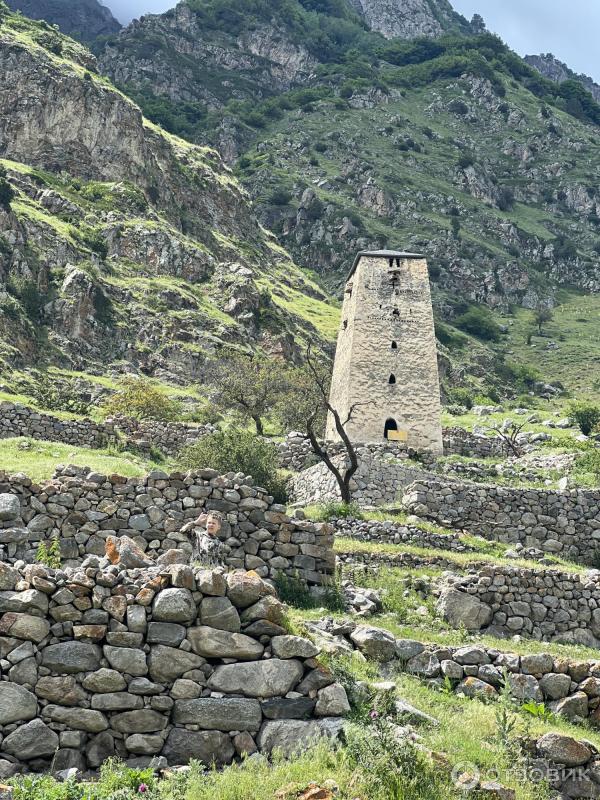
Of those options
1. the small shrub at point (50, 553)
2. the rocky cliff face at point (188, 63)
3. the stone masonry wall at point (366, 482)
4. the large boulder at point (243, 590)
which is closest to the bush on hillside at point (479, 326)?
the stone masonry wall at point (366, 482)

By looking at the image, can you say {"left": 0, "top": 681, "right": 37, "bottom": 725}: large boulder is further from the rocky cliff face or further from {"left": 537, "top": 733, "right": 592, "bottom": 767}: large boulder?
the rocky cliff face

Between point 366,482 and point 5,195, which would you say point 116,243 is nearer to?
point 5,195

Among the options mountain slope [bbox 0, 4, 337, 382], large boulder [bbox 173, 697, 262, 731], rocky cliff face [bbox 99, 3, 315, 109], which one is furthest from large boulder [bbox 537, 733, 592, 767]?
rocky cliff face [bbox 99, 3, 315, 109]

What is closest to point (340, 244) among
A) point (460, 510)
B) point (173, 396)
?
point (173, 396)

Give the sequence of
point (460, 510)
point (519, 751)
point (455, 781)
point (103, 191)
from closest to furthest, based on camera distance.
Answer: point (455, 781)
point (519, 751)
point (460, 510)
point (103, 191)

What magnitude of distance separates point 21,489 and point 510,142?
579 ft

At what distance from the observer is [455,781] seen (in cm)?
659

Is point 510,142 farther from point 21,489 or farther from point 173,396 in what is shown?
point 21,489

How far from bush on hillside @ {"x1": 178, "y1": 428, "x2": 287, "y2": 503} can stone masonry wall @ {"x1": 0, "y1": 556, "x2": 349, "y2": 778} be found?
1353cm

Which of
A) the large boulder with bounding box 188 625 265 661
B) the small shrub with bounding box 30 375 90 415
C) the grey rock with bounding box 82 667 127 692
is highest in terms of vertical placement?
the small shrub with bounding box 30 375 90 415

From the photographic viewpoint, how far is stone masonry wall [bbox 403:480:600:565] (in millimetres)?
20688

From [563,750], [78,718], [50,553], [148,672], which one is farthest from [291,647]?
[50,553]

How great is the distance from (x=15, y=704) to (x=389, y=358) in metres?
29.6

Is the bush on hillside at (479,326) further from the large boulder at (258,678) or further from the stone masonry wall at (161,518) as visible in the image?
the large boulder at (258,678)
